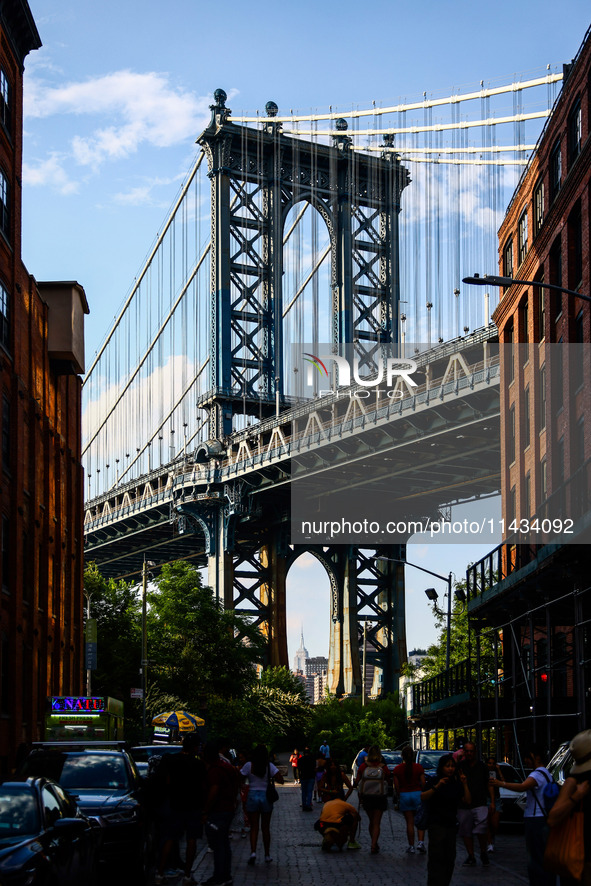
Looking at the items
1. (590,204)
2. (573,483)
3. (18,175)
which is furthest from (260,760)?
(18,175)

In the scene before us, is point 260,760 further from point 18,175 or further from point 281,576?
point 281,576

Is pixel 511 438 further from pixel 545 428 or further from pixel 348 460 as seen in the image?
pixel 348 460

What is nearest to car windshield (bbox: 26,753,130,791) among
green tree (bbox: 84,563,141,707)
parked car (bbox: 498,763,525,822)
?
parked car (bbox: 498,763,525,822)

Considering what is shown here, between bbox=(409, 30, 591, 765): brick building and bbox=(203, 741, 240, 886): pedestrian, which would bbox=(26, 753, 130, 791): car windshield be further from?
bbox=(409, 30, 591, 765): brick building

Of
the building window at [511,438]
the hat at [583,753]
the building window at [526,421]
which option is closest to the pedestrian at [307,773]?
the building window at [526,421]

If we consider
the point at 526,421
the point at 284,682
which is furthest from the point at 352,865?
the point at 284,682

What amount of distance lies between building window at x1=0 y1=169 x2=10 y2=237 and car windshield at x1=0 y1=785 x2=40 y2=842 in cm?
2656

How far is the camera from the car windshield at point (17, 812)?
11.7 meters

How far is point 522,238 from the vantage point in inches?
1813

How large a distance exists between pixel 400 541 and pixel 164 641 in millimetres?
27871

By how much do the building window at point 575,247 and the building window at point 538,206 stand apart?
377cm

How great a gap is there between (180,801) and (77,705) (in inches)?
706

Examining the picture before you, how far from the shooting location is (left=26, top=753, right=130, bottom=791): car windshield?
17391mm

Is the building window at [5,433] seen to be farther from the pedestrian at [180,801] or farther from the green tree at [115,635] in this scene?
the green tree at [115,635]
